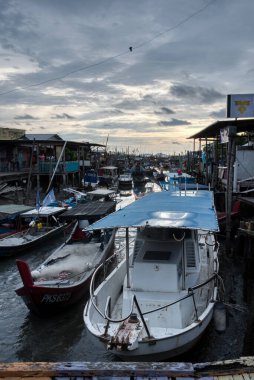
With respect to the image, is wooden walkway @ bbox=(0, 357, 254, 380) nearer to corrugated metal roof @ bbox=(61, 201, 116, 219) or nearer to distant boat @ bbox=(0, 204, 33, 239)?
corrugated metal roof @ bbox=(61, 201, 116, 219)

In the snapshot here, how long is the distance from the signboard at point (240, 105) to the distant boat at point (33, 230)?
1202cm

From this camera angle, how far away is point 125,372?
4.30m

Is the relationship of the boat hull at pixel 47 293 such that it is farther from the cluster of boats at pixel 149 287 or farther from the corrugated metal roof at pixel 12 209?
the corrugated metal roof at pixel 12 209

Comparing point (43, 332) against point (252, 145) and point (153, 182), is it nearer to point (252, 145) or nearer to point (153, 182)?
point (252, 145)

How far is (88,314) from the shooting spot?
9.26m

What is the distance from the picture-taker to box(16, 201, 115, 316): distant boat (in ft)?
39.6

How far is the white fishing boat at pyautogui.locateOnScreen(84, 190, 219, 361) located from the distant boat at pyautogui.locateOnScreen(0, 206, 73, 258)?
28.4ft

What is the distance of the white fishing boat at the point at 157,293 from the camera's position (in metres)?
8.28

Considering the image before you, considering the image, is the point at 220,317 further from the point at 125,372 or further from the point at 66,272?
the point at 66,272

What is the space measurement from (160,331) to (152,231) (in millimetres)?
3339

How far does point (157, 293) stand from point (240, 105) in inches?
589

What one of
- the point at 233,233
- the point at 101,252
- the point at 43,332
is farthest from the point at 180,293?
the point at 233,233

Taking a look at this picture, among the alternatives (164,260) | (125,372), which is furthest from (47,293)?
(125,372)

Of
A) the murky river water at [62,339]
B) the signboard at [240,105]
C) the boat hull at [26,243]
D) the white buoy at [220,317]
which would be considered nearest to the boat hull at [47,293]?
the murky river water at [62,339]
